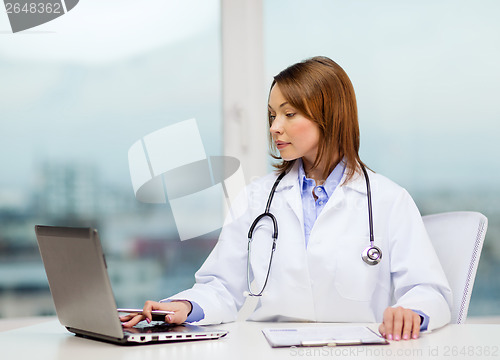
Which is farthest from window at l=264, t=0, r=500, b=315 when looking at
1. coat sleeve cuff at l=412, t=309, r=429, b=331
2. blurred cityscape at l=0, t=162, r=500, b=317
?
coat sleeve cuff at l=412, t=309, r=429, b=331

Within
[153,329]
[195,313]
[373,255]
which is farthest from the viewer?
[373,255]

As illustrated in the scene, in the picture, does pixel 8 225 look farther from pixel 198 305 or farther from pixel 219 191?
pixel 198 305

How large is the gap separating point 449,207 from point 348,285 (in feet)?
3.44

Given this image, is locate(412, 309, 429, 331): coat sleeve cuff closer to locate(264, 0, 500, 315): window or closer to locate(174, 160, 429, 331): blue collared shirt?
locate(174, 160, 429, 331): blue collared shirt

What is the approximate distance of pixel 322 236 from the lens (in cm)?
153

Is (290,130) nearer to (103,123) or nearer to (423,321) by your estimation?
(423,321)

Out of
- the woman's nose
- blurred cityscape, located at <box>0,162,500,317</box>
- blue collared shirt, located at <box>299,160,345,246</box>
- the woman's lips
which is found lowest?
blurred cityscape, located at <box>0,162,500,317</box>

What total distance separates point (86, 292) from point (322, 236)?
722mm

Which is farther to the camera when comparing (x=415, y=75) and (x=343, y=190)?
(x=415, y=75)

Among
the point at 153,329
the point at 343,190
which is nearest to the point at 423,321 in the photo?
the point at 343,190

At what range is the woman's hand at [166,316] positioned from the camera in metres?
1.17

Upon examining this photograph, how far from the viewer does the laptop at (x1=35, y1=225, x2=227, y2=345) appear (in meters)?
0.98

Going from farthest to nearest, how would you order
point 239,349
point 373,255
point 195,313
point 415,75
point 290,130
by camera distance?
point 415,75, point 290,130, point 373,255, point 195,313, point 239,349

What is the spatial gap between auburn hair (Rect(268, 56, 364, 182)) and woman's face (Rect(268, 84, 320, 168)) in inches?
0.7
